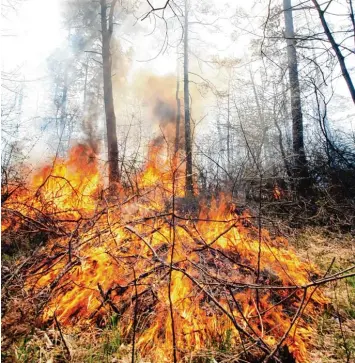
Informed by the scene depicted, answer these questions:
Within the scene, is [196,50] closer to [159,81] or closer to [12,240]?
[159,81]

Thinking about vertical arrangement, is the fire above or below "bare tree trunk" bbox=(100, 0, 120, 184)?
below

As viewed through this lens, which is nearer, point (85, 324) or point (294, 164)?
point (85, 324)

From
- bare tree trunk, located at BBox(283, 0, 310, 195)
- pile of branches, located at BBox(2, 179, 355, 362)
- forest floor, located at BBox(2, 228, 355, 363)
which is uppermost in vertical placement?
bare tree trunk, located at BBox(283, 0, 310, 195)

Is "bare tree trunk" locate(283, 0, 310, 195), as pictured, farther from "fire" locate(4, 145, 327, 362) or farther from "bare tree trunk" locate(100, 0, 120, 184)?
"bare tree trunk" locate(100, 0, 120, 184)

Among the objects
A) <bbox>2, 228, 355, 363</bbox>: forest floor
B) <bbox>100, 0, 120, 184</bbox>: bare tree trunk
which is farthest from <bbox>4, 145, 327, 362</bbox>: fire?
<bbox>100, 0, 120, 184</bbox>: bare tree trunk

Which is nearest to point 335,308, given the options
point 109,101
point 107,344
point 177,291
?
point 177,291

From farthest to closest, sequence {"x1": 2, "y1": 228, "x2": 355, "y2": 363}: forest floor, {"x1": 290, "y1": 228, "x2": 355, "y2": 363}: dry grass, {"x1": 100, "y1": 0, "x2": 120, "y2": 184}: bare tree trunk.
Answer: {"x1": 100, "y1": 0, "x2": 120, "y2": 184}: bare tree trunk → {"x1": 290, "y1": 228, "x2": 355, "y2": 363}: dry grass → {"x1": 2, "y1": 228, "x2": 355, "y2": 363}: forest floor

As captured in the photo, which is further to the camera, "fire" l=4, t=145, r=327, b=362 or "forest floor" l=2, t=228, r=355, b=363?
"fire" l=4, t=145, r=327, b=362

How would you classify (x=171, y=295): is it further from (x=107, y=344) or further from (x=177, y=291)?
(x=107, y=344)

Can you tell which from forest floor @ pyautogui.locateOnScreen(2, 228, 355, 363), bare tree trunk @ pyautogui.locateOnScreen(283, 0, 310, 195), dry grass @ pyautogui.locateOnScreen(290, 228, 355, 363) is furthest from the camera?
bare tree trunk @ pyautogui.locateOnScreen(283, 0, 310, 195)

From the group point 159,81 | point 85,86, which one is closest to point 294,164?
point 159,81

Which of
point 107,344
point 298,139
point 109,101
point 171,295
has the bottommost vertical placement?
point 107,344

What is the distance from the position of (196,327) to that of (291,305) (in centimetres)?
117

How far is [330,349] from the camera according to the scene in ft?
7.61
